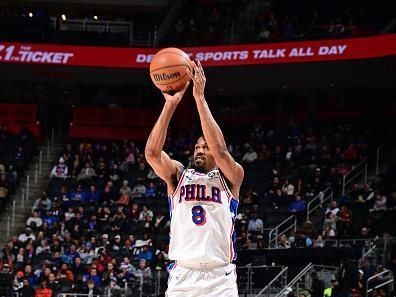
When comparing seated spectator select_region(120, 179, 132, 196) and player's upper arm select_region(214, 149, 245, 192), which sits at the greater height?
seated spectator select_region(120, 179, 132, 196)

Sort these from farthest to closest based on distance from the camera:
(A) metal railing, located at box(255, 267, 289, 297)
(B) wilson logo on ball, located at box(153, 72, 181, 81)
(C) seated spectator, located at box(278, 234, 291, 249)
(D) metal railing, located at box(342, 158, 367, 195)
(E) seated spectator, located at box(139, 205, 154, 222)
Result: (D) metal railing, located at box(342, 158, 367, 195)
(E) seated spectator, located at box(139, 205, 154, 222)
(C) seated spectator, located at box(278, 234, 291, 249)
(A) metal railing, located at box(255, 267, 289, 297)
(B) wilson logo on ball, located at box(153, 72, 181, 81)

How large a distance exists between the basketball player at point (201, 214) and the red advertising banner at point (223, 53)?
55.7 ft

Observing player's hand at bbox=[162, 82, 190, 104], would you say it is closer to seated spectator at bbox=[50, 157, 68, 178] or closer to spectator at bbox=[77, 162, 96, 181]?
spectator at bbox=[77, 162, 96, 181]

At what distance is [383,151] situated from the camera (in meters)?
25.0

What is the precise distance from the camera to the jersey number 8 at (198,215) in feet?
23.1

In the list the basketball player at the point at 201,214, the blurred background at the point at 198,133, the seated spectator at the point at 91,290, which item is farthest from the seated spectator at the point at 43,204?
the basketball player at the point at 201,214

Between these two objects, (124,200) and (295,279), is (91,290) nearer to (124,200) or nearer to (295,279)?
(295,279)

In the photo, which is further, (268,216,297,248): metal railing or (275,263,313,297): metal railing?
(268,216,297,248): metal railing

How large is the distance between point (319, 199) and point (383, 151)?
3.07 meters

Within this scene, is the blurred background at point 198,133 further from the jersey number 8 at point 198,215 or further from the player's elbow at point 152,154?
the player's elbow at point 152,154

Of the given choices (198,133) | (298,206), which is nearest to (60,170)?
(198,133)

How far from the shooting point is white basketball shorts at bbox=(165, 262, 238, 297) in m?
6.95

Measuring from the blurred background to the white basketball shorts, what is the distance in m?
9.54

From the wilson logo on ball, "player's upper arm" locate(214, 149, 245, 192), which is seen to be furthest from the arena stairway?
"player's upper arm" locate(214, 149, 245, 192)
